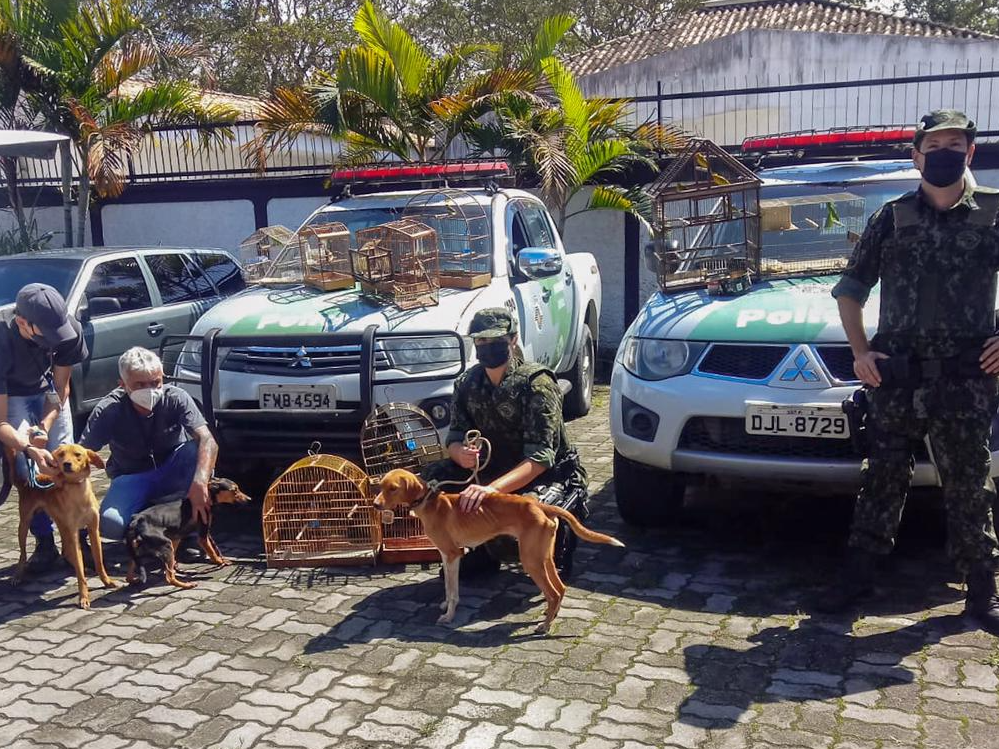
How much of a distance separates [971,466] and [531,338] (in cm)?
327

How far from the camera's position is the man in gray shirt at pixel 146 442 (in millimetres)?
4898

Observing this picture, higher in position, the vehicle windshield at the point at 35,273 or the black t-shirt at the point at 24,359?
the vehicle windshield at the point at 35,273

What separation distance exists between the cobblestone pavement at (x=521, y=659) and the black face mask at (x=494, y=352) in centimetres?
107

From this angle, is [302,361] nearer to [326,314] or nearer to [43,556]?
[326,314]

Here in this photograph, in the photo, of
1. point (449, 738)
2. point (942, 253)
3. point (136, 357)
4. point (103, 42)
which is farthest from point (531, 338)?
point (103, 42)

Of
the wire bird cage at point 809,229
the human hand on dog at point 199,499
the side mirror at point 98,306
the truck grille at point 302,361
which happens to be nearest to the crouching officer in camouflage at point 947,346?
the wire bird cage at point 809,229

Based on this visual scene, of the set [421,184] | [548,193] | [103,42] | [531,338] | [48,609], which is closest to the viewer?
[48,609]

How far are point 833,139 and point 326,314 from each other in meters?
3.39

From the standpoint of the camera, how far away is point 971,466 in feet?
12.8

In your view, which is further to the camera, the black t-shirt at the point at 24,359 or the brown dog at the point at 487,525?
the black t-shirt at the point at 24,359

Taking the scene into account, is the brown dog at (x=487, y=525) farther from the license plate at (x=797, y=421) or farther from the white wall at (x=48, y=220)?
the white wall at (x=48, y=220)

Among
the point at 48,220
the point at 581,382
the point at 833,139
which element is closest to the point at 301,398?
the point at 581,382

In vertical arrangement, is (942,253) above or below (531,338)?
above

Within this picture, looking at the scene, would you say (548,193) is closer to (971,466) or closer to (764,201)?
(764,201)
